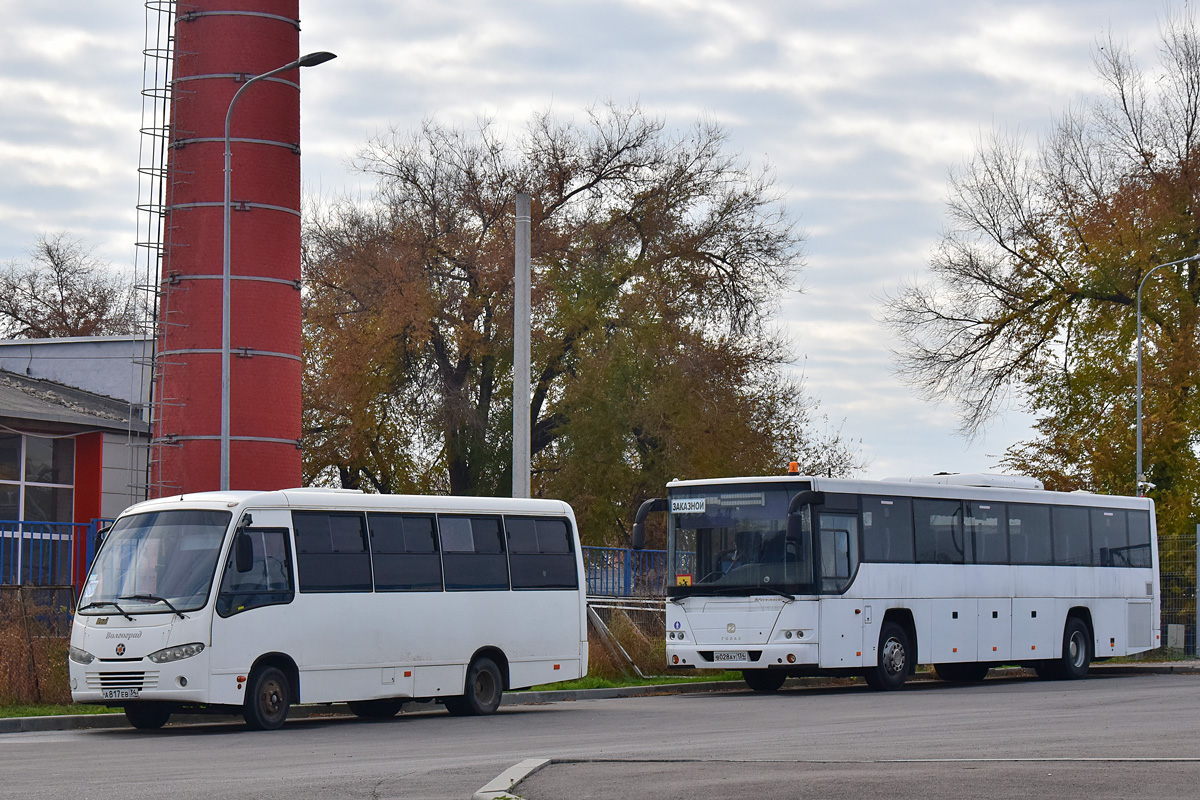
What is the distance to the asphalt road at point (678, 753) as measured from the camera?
33.3ft

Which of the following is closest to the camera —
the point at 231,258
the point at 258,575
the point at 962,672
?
the point at 258,575

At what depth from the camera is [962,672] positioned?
93.5 ft

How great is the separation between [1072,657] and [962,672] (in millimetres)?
1892

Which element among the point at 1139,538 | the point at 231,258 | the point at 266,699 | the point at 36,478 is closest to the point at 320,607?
the point at 266,699

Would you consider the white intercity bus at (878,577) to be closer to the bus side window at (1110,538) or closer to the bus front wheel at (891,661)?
the bus front wheel at (891,661)

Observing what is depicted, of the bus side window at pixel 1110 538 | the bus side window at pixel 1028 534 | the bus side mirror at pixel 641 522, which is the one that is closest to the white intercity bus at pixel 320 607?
the bus side mirror at pixel 641 522

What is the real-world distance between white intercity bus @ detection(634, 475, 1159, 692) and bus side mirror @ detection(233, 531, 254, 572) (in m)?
7.50

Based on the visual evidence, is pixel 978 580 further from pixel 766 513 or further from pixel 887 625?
pixel 766 513

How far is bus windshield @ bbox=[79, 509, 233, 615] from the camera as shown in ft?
55.6

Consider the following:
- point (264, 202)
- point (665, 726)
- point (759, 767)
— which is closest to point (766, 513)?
point (665, 726)

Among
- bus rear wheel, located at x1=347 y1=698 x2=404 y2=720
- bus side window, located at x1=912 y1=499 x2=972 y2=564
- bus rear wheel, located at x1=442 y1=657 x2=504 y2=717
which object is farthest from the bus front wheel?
bus rear wheel, located at x1=347 y1=698 x2=404 y2=720

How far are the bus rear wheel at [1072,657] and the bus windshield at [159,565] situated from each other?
15960 mm

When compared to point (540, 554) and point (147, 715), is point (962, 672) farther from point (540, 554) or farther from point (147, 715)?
point (147, 715)

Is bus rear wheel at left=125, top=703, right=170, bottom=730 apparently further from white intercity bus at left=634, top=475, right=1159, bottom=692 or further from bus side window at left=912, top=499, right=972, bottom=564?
bus side window at left=912, top=499, right=972, bottom=564
